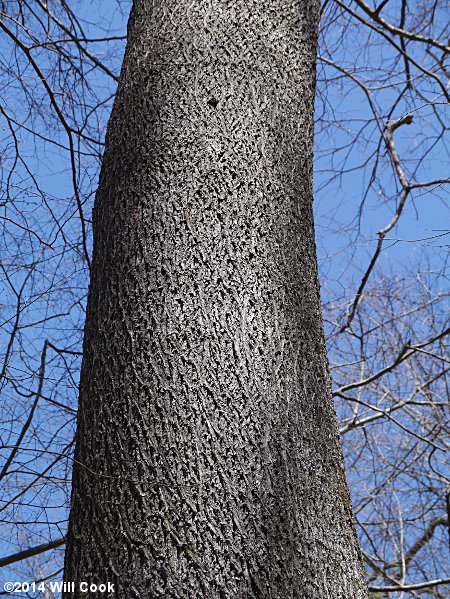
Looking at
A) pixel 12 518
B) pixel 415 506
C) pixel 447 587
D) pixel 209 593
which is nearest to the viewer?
pixel 209 593

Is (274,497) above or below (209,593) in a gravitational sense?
above

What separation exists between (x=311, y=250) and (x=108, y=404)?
0.48 m

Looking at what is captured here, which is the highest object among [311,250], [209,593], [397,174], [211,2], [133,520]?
[397,174]

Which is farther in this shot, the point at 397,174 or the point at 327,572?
the point at 397,174

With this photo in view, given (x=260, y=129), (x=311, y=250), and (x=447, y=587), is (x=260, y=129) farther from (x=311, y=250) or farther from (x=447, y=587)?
(x=447, y=587)

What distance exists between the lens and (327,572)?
0.93 m

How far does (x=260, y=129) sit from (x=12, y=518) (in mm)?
1232

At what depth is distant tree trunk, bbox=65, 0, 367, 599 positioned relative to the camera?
92cm

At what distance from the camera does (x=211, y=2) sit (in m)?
1.44

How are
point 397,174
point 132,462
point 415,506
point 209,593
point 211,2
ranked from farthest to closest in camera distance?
point 415,506
point 397,174
point 211,2
point 132,462
point 209,593

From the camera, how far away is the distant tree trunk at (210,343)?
916 mm

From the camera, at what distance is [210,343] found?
1047 mm

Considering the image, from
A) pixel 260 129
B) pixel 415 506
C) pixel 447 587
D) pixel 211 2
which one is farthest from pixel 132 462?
pixel 447 587

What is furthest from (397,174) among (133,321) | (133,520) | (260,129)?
(133,520)
